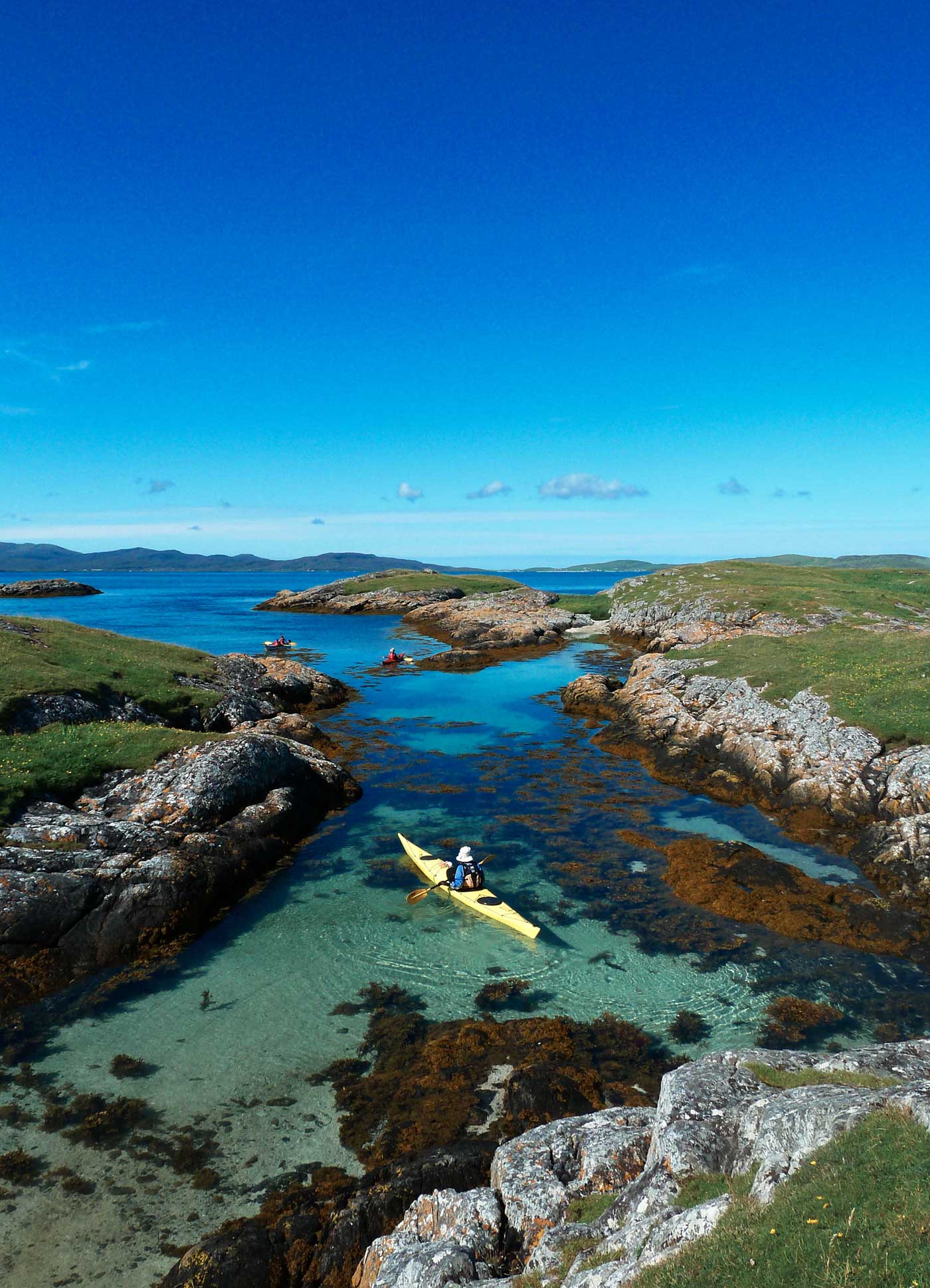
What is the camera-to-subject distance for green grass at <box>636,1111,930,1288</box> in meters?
6.58

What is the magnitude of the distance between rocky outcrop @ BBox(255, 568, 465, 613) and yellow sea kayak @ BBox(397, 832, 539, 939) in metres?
111

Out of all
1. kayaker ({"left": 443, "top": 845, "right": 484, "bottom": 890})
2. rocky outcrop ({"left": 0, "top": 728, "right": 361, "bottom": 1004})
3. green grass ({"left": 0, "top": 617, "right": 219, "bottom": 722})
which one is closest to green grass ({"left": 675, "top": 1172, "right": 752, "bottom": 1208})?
kayaker ({"left": 443, "top": 845, "right": 484, "bottom": 890})

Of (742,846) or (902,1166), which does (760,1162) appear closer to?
(902,1166)

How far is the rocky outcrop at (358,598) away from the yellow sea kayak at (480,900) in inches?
4387

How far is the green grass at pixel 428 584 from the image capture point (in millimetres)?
152125

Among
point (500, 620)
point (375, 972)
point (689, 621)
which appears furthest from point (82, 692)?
point (500, 620)

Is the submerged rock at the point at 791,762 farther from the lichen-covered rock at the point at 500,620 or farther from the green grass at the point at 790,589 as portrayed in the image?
the lichen-covered rock at the point at 500,620

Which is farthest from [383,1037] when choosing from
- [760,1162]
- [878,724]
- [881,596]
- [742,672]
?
[881,596]

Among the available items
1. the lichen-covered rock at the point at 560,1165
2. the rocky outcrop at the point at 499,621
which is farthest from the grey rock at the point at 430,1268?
the rocky outcrop at the point at 499,621

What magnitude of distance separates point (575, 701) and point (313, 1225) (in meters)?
44.3

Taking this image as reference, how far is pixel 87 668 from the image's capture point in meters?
37.5

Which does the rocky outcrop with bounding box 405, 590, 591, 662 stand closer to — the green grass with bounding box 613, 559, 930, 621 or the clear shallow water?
the green grass with bounding box 613, 559, 930, 621

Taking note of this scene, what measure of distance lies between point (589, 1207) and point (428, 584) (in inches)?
5902

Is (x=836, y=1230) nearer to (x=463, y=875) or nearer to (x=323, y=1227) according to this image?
(x=323, y=1227)
